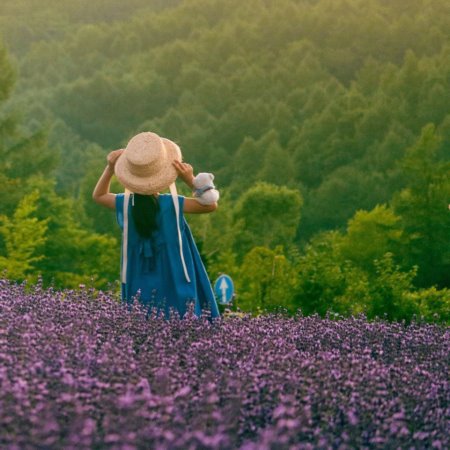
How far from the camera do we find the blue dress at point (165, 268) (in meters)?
6.84

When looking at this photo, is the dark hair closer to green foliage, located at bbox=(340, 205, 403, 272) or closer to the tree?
green foliage, located at bbox=(340, 205, 403, 272)

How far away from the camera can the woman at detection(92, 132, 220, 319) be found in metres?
6.74

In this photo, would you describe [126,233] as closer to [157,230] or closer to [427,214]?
[157,230]

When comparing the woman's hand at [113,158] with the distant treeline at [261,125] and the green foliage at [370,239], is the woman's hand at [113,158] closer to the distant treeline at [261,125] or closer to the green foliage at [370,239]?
the distant treeline at [261,125]

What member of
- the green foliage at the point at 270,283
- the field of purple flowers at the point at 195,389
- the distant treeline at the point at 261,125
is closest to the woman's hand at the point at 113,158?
the field of purple flowers at the point at 195,389

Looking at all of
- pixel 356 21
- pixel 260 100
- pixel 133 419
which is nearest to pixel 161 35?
pixel 356 21

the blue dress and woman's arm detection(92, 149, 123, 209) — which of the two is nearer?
the blue dress

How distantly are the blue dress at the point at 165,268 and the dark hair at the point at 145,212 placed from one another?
4cm

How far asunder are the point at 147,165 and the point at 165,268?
70 centimetres

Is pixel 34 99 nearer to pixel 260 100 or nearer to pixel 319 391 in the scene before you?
pixel 260 100

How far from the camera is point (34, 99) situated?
89.5m

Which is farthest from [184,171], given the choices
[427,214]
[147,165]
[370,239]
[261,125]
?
[261,125]

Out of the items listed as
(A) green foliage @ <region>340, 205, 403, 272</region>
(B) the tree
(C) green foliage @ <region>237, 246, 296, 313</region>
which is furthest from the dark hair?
(B) the tree

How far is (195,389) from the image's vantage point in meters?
4.47
